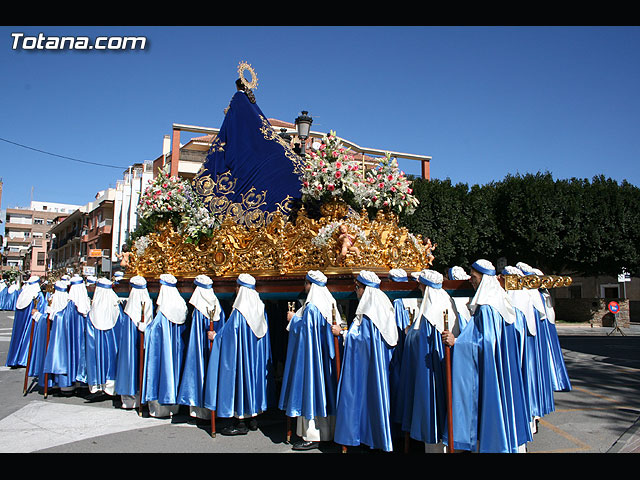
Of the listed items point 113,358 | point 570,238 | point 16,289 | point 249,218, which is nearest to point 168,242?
point 249,218

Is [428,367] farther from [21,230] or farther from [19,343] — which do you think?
[21,230]

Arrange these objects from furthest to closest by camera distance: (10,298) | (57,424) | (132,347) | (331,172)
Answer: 1. (10,298)
2. (132,347)
3. (331,172)
4. (57,424)

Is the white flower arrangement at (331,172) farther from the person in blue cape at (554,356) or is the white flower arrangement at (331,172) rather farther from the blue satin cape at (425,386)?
the person in blue cape at (554,356)

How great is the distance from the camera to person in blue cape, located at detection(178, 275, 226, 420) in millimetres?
6812

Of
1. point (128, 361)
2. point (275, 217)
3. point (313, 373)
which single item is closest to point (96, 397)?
point (128, 361)

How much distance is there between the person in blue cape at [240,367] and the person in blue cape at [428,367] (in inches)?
83.0

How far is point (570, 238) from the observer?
73.9ft

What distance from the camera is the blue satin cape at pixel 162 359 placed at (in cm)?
716

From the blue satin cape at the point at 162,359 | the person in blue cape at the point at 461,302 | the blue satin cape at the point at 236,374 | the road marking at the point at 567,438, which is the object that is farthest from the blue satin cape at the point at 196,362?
the road marking at the point at 567,438

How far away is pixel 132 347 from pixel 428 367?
4986mm

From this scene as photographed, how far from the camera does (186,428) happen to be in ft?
22.2

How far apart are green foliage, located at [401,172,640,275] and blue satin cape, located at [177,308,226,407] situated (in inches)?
639

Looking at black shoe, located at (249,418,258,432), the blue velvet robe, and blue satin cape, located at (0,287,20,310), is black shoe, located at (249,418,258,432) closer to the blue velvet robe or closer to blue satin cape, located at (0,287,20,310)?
the blue velvet robe

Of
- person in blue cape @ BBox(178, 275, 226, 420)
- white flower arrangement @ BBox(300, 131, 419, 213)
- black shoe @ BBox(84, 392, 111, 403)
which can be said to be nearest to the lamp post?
white flower arrangement @ BBox(300, 131, 419, 213)
